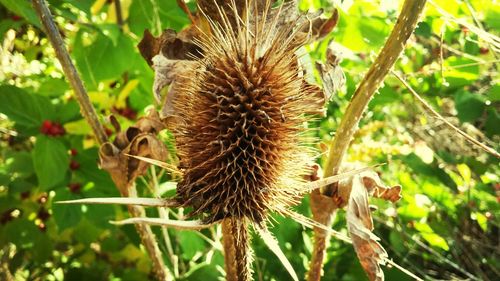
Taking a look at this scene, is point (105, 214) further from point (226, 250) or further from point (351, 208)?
point (351, 208)

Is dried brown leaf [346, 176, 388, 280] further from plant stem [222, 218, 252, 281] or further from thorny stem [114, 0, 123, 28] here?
thorny stem [114, 0, 123, 28]

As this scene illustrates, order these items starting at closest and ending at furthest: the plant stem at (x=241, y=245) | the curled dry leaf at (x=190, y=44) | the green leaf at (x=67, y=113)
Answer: the plant stem at (x=241, y=245) → the curled dry leaf at (x=190, y=44) → the green leaf at (x=67, y=113)

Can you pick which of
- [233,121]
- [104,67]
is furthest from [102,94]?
[233,121]

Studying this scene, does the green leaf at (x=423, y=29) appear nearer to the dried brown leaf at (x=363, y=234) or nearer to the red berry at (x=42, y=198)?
the dried brown leaf at (x=363, y=234)

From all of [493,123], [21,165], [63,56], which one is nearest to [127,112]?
[21,165]

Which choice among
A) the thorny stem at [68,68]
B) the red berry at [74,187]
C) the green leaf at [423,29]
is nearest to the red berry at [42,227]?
the red berry at [74,187]

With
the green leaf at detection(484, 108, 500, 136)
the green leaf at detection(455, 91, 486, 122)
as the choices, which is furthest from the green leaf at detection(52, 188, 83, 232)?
the green leaf at detection(484, 108, 500, 136)
